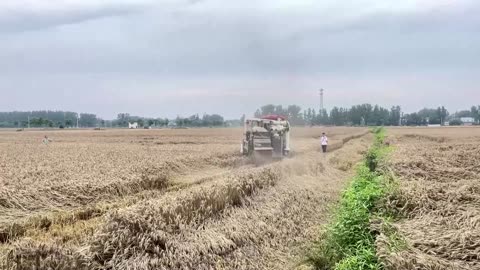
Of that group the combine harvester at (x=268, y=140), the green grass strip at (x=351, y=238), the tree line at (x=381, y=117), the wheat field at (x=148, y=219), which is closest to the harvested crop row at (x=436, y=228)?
the green grass strip at (x=351, y=238)

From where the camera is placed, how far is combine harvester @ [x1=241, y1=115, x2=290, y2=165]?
108ft

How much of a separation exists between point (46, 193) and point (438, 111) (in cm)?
19606

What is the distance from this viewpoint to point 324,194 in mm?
19797

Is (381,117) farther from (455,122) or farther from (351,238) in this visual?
(351,238)

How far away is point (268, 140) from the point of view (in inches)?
1312

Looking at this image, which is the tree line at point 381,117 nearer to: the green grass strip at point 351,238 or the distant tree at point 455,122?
the distant tree at point 455,122

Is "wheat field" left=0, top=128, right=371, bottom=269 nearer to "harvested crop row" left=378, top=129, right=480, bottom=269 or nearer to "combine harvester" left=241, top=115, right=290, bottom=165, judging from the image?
"harvested crop row" left=378, top=129, right=480, bottom=269

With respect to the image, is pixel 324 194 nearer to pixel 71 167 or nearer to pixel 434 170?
pixel 434 170

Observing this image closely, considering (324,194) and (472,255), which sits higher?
(472,255)

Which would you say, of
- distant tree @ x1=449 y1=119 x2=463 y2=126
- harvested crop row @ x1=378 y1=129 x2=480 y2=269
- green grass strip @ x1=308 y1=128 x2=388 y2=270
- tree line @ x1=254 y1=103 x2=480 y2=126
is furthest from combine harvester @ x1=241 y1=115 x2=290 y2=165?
distant tree @ x1=449 y1=119 x2=463 y2=126

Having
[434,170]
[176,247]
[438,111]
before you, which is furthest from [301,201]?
[438,111]

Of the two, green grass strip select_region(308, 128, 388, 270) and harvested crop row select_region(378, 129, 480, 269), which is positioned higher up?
harvested crop row select_region(378, 129, 480, 269)

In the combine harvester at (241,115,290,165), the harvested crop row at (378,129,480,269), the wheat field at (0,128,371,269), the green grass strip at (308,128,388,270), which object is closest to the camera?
the harvested crop row at (378,129,480,269)

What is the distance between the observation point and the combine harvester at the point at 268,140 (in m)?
32.8
